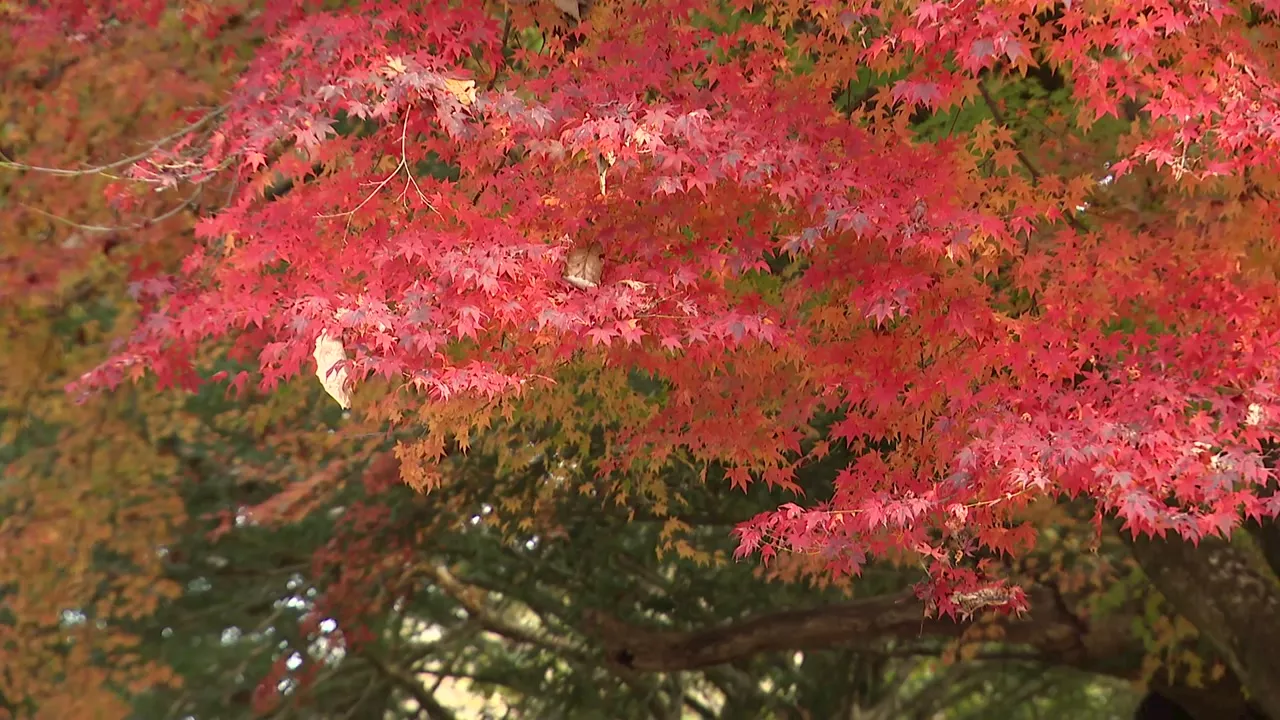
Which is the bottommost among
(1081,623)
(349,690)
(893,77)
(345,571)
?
(349,690)

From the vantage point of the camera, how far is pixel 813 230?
480 cm

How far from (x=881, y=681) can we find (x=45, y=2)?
1148 centimetres

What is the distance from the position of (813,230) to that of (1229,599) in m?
4.21

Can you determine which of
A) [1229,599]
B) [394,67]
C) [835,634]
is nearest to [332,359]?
[394,67]

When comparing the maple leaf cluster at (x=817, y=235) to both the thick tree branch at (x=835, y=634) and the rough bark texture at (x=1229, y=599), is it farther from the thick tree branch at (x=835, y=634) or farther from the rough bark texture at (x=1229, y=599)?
the thick tree branch at (x=835, y=634)

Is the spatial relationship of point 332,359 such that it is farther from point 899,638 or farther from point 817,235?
point 899,638

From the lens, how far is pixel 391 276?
16.5 ft

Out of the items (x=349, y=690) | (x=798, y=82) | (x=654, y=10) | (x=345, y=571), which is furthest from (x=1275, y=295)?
(x=349, y=690)

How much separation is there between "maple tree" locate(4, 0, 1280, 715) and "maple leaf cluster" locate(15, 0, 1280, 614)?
0.02 metres

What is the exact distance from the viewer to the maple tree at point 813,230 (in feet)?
15.7

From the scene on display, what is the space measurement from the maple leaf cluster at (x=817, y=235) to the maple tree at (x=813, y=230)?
19 mm

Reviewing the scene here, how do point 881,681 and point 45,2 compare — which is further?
point 881,681

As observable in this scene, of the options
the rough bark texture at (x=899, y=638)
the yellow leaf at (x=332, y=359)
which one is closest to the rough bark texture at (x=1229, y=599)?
the rough bark texture at (x=899, y=638)

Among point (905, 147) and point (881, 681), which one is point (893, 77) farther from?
point (881, 681)
